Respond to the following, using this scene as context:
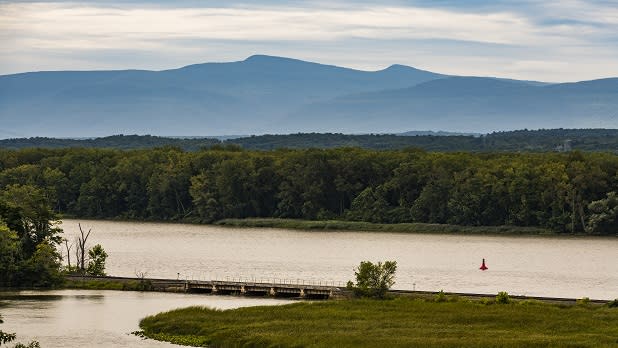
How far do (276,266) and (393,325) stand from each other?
119ft

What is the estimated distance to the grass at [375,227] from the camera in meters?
140

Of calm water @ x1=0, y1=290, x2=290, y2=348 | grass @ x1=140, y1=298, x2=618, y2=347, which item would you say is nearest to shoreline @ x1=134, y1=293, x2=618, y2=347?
grass @ x1=140, y1=298, x2=618, y2=347

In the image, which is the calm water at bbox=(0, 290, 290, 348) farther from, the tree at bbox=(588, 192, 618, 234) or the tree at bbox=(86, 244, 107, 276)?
the tree at bbox=(588, 192, 618, 234)

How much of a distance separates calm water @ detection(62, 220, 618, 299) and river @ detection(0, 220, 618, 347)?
8cm

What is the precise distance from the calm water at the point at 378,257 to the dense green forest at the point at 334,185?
861 cm

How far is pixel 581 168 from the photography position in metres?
140

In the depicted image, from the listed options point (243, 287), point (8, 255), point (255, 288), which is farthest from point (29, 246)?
point (255, 288)

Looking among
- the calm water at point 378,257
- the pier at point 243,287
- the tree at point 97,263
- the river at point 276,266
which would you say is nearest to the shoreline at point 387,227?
the river at point 276,266

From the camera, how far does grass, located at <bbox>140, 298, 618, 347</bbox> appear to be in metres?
62.5

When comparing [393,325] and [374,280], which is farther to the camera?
[374,280]

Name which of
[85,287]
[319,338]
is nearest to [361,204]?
[85,287]

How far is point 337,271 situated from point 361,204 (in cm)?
5425

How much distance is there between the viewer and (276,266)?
103 meters

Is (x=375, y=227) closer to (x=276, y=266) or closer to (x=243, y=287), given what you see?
(x=276, y=266)
